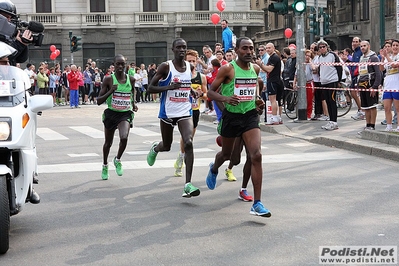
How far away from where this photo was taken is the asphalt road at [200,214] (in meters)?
6.11

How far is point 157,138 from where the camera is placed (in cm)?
1634

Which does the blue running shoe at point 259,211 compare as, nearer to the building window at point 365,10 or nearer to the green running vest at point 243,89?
the green running vest at point 243,89

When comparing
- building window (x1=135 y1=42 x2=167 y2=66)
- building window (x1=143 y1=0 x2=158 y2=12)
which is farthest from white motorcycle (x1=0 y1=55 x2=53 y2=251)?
building window (x1=143 y1=0 x2=158 y2=12)

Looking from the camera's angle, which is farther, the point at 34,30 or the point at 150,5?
the point at 150,5

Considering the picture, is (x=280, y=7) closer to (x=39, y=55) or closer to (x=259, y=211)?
(x=259, y=211)

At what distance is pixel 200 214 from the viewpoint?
7.79 metres

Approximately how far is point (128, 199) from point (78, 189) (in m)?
1.10

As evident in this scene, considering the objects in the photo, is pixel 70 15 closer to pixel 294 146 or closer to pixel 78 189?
pixel 294 146

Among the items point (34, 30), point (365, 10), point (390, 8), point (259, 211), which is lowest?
point (259, 211)

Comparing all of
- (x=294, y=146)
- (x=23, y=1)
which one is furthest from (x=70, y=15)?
(x=294, y=146)

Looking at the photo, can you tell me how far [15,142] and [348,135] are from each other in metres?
9.64

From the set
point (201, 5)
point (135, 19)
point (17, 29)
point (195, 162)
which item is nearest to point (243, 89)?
point (17, 29)

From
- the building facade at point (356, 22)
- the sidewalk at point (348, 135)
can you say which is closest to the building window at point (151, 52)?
the building facade at point (356, 22)

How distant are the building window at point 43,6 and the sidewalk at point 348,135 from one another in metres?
36.8
